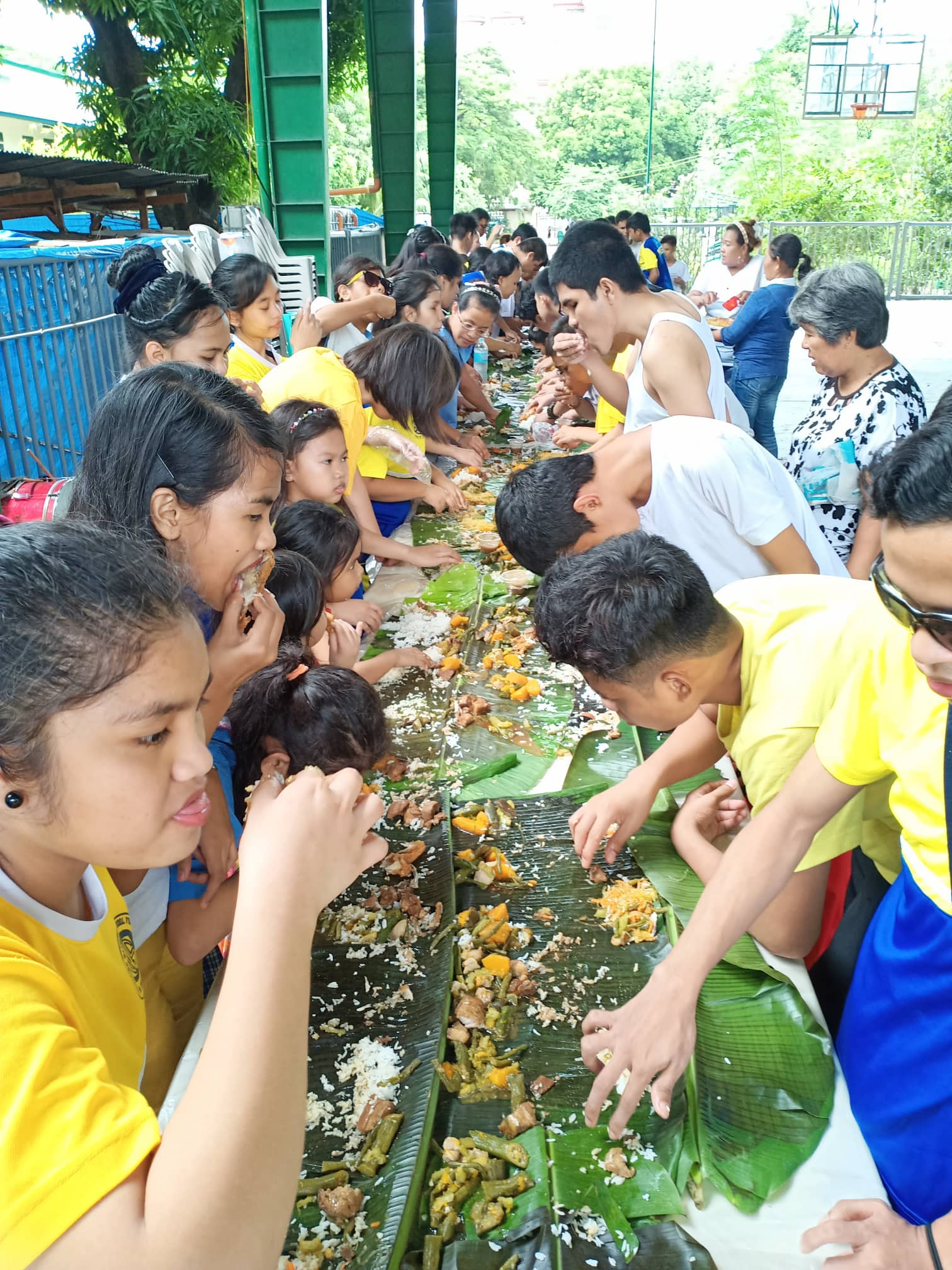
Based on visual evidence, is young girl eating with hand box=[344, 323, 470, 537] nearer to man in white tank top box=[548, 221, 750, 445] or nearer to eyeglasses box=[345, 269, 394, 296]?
man in white tank top box=[548, 221, 750, 445]

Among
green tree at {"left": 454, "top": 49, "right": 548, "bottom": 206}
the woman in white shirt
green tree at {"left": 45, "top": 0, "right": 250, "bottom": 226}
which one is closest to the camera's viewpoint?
the woman in white shirt

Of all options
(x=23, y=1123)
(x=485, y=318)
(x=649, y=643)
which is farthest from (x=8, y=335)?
(x=23, y=1123)

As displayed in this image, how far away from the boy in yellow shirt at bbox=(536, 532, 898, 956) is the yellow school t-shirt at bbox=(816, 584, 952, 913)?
0.16 meters

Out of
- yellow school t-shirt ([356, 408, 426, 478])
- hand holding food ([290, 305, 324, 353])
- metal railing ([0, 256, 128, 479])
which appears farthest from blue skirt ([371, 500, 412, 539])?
metal railing ([0, 256, 128, 479])

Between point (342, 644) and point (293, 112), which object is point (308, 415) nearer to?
point (342, 644)

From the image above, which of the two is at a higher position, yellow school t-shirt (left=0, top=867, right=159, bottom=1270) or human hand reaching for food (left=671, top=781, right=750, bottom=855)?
yellow school t-shirt (left=0, top=867, right=159, bottom=1270)

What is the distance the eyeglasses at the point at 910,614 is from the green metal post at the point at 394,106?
13.9m

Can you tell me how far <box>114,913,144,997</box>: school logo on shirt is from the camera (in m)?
1.18

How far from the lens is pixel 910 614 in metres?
1.08

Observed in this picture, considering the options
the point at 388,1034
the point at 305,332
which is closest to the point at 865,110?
the point at 305,332

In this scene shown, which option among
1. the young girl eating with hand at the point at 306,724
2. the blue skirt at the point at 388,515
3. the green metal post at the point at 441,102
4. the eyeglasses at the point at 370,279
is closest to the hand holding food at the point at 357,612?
the young girl eating with hand at the point at 306,724

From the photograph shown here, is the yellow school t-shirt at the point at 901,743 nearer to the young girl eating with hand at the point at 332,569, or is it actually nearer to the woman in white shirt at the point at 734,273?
the young girl eating with hand at the point at 332,569

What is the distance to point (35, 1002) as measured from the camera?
77cm

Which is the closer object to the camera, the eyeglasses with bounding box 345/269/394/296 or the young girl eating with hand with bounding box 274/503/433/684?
the young girl eating with hand with bounding box 274/503/433/684
